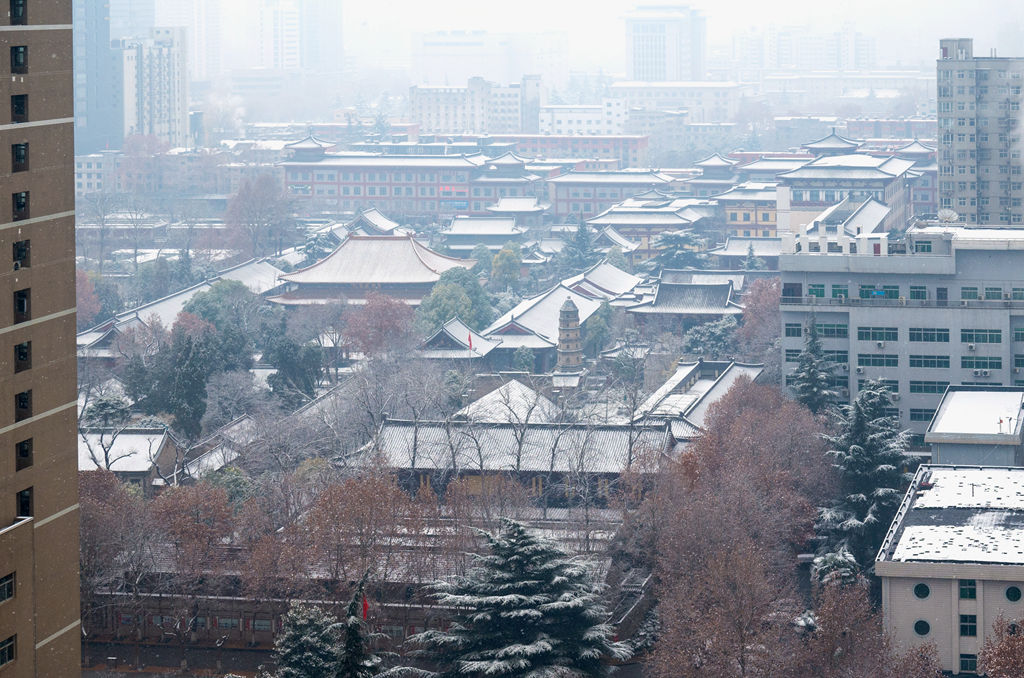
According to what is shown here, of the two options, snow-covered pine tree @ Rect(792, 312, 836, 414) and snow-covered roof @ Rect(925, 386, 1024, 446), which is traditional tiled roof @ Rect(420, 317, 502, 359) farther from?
snow-covered roof @ Rect(925, 386, 1024, 446)

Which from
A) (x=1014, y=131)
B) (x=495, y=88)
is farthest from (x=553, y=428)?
(x=495, y=88)

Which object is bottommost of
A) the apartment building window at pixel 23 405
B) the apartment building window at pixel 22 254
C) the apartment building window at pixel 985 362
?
the apartment building window at pixel 985 362

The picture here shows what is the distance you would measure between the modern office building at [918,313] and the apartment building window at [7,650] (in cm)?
1989

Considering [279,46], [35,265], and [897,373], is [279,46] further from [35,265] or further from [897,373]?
[35,265]

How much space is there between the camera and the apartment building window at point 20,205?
45.8 feet

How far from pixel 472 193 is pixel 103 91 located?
27.2m

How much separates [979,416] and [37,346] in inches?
687

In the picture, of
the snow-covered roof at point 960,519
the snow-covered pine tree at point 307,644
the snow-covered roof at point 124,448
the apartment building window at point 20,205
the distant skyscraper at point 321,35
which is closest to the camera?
the apartment building window at point 20,205

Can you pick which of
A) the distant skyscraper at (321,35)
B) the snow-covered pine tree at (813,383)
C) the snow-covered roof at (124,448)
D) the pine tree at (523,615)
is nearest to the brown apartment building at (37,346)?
the pine tree at (523,615)

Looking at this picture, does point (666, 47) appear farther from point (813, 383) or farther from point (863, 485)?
point (863, 485)

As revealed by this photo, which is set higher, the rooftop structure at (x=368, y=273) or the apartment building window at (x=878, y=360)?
the rooftop structure at (x=368, y=273)

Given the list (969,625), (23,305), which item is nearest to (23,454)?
(23,305)

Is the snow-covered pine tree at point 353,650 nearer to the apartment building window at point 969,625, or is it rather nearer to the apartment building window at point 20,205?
the apartment building window at point 20,205

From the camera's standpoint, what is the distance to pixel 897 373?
30.9 metres
